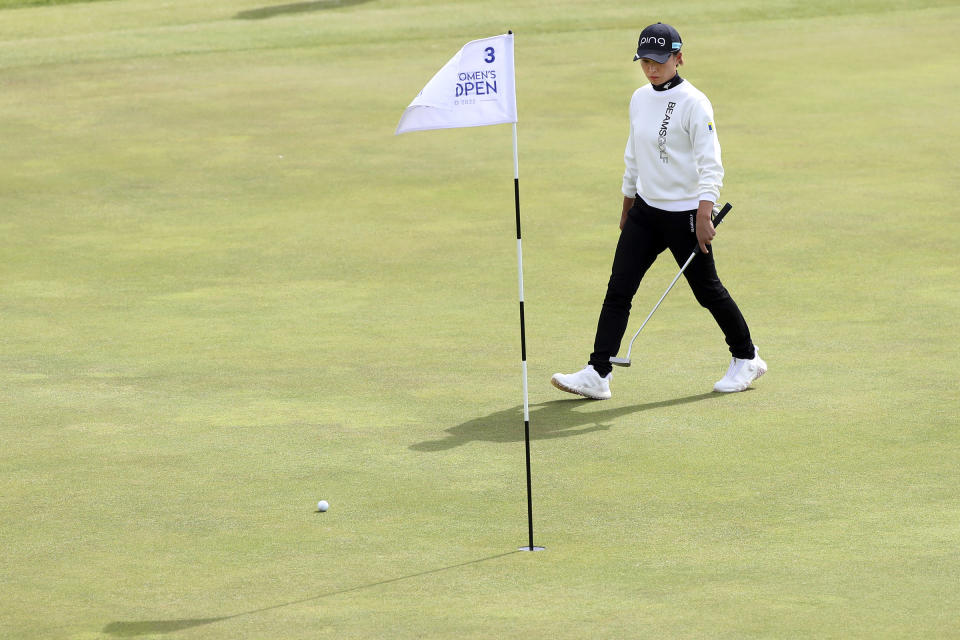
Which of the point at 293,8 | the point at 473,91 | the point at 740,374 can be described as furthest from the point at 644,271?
the point at 293,8

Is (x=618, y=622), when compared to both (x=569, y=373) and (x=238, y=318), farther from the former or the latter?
(x=238, y=318)

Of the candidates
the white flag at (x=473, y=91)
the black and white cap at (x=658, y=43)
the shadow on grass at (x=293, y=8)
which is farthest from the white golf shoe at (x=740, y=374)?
the shadow on grass at (x=293, y=8)

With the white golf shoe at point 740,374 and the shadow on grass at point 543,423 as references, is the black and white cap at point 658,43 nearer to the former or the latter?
the white golf shoe at point 740,374

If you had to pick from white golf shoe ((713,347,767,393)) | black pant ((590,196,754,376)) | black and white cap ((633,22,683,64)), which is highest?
black and white cap ((633,22,683,64))

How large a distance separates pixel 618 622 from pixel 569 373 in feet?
14.8

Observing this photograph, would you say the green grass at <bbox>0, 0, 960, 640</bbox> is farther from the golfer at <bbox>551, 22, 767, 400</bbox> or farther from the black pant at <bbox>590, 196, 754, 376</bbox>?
the black pant at <bbox>590, 196, 754, 376</bbox>

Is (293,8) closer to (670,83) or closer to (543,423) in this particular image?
(670,83)

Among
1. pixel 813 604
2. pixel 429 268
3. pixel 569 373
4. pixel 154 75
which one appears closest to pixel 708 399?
pixel 569 373

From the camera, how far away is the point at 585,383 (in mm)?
9562

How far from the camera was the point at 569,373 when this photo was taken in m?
→ 10.3

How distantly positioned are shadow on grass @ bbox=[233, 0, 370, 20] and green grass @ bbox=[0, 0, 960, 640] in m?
7.08

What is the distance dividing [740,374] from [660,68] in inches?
77.2

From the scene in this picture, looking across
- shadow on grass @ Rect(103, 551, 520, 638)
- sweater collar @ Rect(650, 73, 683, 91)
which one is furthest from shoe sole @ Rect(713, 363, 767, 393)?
shadow on grass @ Rect(103, 551, 520, 638)

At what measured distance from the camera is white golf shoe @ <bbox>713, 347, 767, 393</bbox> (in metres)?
→ 9.65
